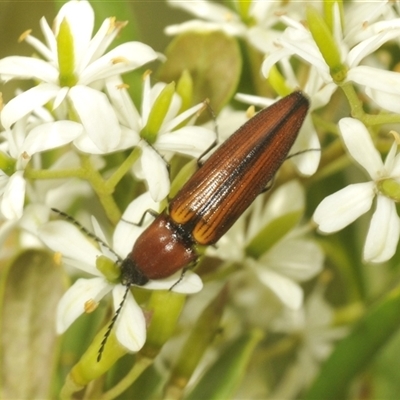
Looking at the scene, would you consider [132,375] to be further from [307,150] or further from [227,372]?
[307,150]

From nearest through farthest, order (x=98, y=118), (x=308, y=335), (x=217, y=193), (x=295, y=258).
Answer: (x=98, y=118) < (x=217, y=193) < (x=295, y=258) < (x=308, y=335)

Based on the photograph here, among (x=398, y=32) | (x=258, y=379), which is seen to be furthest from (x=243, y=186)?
(x=258, y=379)

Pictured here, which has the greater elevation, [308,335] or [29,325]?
[29,325]

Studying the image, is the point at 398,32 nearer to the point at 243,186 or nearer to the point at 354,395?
the point at 243,186

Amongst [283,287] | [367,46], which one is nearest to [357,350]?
[283,287]

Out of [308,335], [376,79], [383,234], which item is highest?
[376,79]
